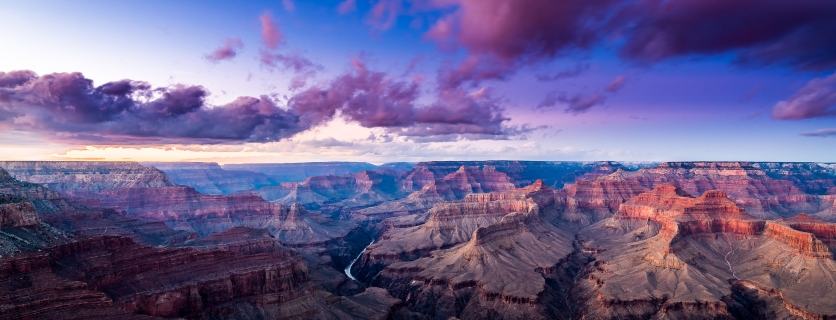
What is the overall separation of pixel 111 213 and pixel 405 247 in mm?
97839

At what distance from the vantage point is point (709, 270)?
126m

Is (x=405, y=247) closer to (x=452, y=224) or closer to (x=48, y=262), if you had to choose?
(x=452, y=224)

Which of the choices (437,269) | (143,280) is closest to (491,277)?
(437,269)

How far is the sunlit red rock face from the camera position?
104688mm

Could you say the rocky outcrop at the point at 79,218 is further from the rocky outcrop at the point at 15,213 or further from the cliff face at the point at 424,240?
the cliff face at the point at 424,240

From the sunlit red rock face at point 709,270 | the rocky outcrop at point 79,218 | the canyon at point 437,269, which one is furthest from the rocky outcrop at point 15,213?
the sunlit red rock face at point 709,270

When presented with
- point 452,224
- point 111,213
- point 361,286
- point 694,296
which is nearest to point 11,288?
point 361,286

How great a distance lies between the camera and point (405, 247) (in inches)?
7008

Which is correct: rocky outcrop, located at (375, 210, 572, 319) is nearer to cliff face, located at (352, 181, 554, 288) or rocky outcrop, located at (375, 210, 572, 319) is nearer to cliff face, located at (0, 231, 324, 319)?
cliff face, located at (352, 181, 554, 288)

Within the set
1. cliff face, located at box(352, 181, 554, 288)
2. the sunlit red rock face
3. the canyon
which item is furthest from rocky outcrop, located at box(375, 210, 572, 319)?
cliff face, located at box(352, 181, 554, 288)

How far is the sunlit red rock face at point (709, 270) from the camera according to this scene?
105 m

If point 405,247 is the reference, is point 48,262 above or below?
above

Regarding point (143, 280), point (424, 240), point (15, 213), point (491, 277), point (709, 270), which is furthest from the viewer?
point (424, 240)

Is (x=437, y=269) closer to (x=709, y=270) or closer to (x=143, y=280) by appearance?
(x=709, y=270)
